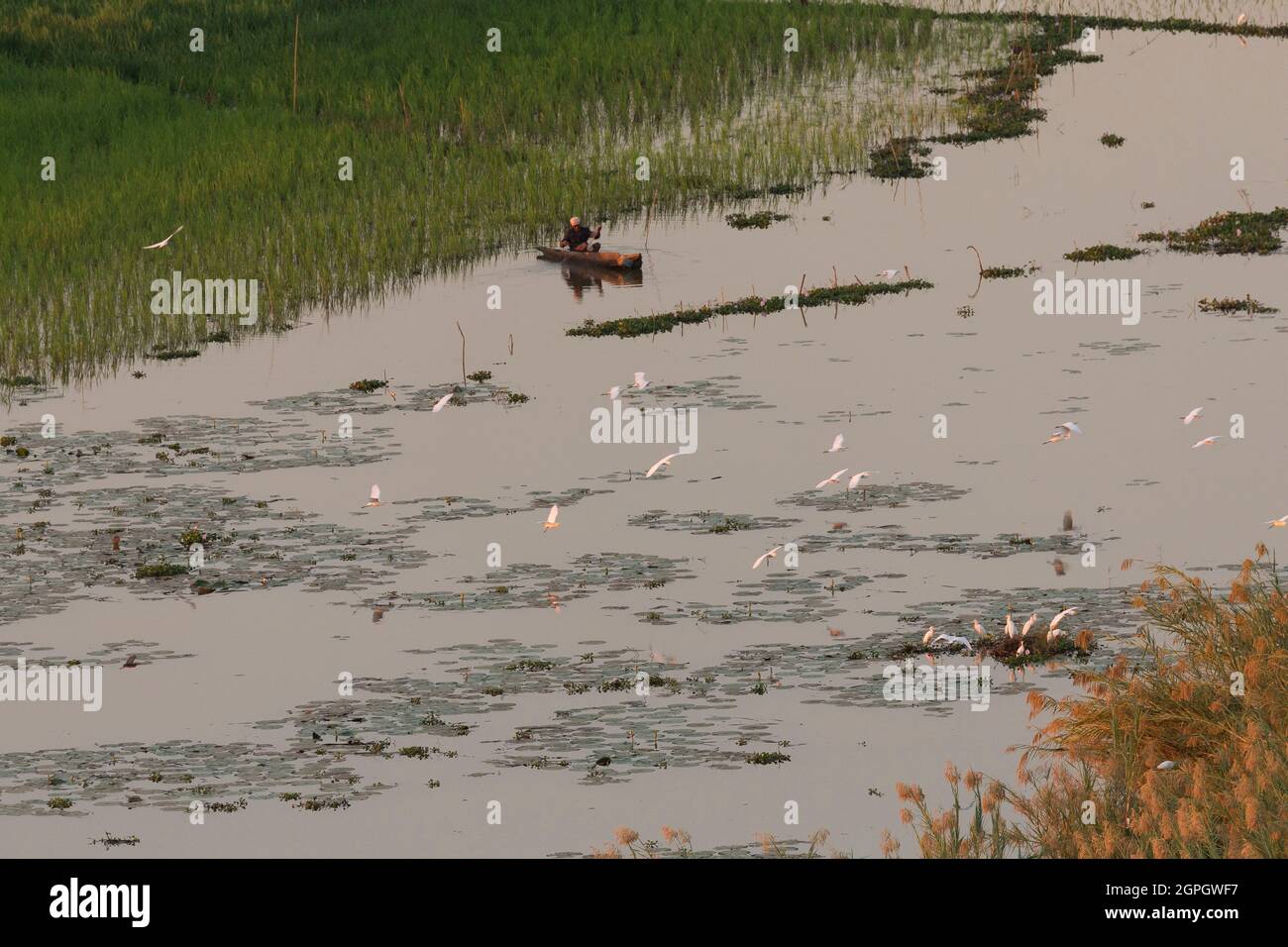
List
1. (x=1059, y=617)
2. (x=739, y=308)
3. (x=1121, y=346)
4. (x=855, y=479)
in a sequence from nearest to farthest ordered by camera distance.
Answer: (x=1059, y=617), (x=855, y=479), (x=1121, y=346), (x=739, y=308)

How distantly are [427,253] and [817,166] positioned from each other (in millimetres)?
7814

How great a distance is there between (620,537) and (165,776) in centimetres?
582

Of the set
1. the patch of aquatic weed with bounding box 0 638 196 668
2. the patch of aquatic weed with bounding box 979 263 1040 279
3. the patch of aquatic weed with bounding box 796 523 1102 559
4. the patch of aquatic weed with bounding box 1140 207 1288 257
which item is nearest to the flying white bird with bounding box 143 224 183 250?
the patch of aquatic weed with bounding box 979 263 1040 279

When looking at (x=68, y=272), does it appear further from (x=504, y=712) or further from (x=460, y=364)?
(x=504, y=712)

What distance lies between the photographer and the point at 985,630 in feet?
55.8

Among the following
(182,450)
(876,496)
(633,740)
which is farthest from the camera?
(182,450)

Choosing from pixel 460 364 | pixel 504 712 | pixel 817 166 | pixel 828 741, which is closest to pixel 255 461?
pixel 460 364

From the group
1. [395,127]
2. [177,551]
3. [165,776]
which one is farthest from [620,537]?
[395,127]

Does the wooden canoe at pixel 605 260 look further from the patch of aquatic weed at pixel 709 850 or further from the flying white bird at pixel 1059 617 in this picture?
the patch of aquatic weed at pixel 709 850

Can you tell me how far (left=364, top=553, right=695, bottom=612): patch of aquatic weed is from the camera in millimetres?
18234

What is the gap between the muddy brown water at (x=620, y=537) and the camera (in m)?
14.5

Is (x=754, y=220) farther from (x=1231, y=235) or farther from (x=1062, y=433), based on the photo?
(x=1062, y=433)

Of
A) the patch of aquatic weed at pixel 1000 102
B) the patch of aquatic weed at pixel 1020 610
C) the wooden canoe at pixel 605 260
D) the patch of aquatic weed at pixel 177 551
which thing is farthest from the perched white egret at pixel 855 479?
the patch of aquatic weed at pixel 1000 102

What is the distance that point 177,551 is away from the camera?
1994 centimetres
